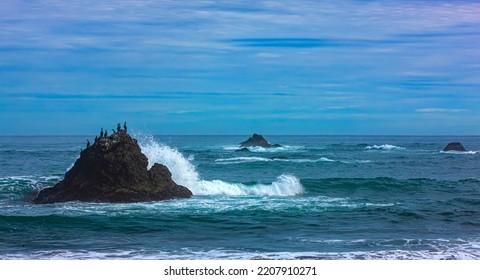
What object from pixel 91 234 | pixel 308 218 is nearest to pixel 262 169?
pixel 308 218

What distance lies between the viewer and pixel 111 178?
56.6ft

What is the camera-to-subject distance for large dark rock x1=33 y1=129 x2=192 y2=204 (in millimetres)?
17125

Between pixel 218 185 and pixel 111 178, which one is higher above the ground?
pixel 111 178

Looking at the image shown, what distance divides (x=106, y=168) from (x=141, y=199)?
1.26m

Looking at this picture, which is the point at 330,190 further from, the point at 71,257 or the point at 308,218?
the point at 71,257

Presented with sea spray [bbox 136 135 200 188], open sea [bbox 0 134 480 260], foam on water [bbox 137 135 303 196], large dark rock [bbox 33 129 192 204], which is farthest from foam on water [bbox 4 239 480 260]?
sea spray [bbox 136 135 200 188]

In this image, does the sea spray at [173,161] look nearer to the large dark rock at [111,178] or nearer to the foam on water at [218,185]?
the foam on water at [218,185]

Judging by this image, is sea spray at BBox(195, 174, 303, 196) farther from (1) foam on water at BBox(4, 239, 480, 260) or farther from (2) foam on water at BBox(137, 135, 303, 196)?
(1) foam on water at BBox(4, 239, 480, 260)

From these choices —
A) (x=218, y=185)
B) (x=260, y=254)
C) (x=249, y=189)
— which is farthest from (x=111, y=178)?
(x=260, y=254)

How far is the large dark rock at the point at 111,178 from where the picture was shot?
56.2 ft

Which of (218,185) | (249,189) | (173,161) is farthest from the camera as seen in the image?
(173,161)

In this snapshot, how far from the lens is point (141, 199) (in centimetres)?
1723

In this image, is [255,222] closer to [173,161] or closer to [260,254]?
[260,254]

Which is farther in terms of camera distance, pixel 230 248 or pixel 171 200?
pixel 171 200
